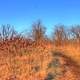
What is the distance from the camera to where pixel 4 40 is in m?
14.0

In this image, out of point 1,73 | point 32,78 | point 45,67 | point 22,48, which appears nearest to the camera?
point 32,78

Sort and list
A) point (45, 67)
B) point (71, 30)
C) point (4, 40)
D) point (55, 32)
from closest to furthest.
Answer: point (45, 67), point (4, 40), point (55, 32), point (71, 30)

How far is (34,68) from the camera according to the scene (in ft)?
39.1

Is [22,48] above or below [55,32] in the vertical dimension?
below

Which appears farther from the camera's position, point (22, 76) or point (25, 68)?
point (25, 68)

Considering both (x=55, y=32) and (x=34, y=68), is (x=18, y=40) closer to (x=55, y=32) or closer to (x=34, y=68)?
(x=34, y=68)

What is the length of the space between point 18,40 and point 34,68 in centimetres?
303

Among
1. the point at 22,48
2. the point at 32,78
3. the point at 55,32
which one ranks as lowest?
the point at 32,78

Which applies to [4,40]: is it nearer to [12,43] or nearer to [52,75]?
[12,43]

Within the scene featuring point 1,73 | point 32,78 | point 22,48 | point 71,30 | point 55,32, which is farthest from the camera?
point 71,30

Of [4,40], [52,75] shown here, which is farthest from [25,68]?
[4,40]

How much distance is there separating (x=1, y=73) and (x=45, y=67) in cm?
202

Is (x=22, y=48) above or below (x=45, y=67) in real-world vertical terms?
above

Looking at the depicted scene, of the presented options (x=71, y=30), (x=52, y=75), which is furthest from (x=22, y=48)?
(x=71, y=30)
